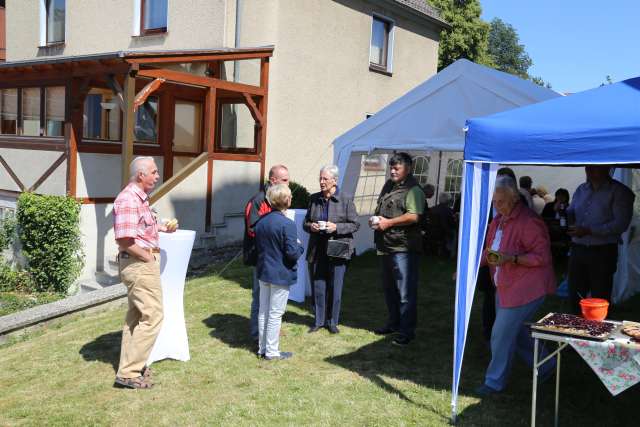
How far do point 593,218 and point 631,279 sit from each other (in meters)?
3.24

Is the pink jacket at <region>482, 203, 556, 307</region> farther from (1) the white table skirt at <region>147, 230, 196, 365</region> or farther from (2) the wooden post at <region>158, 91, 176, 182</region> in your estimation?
(2) the wooden post at <region>158, 91, 176, 182</region>

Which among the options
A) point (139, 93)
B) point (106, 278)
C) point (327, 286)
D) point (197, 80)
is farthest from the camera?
point (197, 80)

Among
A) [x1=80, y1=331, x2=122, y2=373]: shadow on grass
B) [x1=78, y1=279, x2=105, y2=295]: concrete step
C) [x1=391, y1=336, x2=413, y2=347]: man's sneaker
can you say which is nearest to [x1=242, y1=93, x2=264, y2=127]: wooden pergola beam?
[x1=78, y1=279, x2=105, y2=295]: concrete step

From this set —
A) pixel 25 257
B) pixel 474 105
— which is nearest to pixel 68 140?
pixel 25 257

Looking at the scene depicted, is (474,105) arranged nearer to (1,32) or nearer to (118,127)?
(118,127)

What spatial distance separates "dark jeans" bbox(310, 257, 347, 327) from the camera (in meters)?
5.99

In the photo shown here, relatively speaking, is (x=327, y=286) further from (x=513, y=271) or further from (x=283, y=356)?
(x=513, y=271)

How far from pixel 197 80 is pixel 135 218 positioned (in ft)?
20.0

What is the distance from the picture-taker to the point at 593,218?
224 inches

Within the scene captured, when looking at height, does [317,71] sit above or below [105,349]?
above

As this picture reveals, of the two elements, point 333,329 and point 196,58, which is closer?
point 333,329

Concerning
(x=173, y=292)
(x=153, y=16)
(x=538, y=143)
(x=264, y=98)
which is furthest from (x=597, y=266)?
(x=153, y=16)

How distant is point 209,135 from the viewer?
418 inches

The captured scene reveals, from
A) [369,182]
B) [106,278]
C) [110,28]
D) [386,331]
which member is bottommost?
[106,278]
